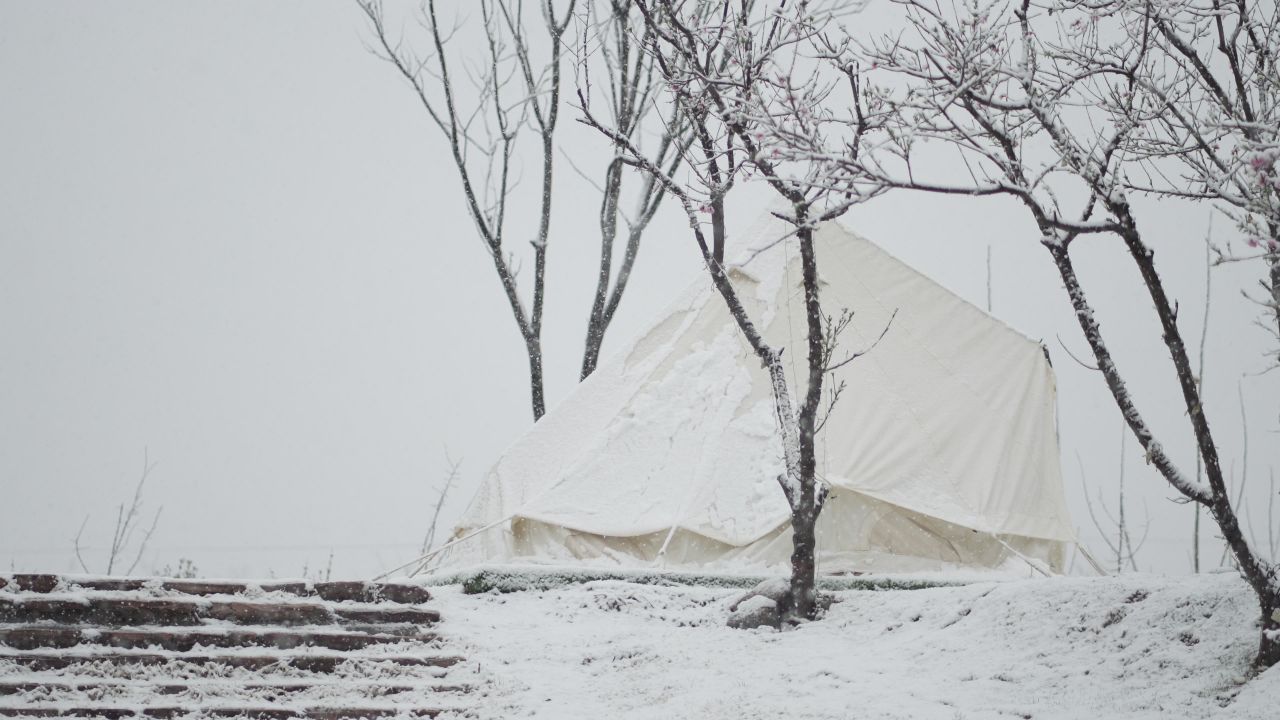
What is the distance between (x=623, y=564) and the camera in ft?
21.2

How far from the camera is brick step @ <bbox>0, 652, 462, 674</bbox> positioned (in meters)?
4.10

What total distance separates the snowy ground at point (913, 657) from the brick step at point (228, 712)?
0.37 metres

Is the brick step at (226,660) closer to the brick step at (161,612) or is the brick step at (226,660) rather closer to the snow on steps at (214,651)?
the snow on steps at (214,651)

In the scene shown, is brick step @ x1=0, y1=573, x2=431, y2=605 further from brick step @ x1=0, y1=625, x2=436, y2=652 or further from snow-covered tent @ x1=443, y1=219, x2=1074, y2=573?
snow-covered tent @ x1=443, y1=219, x2=1074, y2=573

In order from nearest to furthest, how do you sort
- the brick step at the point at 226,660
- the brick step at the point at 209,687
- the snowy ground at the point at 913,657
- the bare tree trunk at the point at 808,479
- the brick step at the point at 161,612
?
the snowy ground at the point at 913,657 < the brick step at the point at 209,687 < the brick step at the point at 226,660 < the brick step at the point at 161,612 < the bare tree trunk at the point at 808,479

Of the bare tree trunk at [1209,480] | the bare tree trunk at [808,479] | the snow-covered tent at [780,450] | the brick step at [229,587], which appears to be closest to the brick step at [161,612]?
the brick step at [229,587]

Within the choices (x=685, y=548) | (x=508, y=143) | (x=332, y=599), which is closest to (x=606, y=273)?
(x=508, y=143)

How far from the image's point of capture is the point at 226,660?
427 centimetres

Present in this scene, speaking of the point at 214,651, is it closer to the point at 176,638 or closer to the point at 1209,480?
the point at 176,638

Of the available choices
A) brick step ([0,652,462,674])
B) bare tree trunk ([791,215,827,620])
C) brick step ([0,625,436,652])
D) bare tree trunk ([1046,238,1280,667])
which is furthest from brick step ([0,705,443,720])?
bare tree trunk ([1046,238,1280,667])

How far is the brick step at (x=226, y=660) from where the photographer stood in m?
4.10

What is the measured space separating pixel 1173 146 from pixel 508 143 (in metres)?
7.75

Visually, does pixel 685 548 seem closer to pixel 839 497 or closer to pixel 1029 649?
pixel 839 497

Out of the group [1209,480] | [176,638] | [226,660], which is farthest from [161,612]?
[1209,480]
